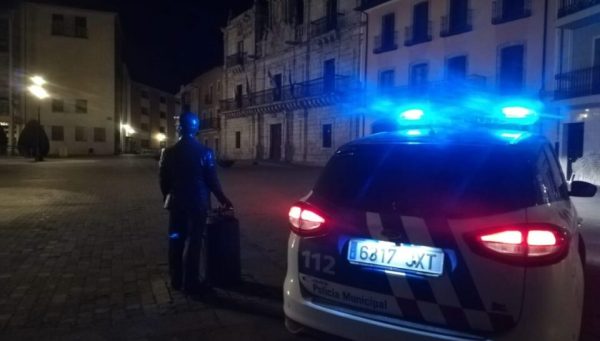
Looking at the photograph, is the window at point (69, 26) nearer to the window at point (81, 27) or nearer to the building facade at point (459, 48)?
the window at point (81, 27)

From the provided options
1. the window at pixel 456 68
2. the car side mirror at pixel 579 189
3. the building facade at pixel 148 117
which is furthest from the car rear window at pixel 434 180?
the building facade at pixel 148 117

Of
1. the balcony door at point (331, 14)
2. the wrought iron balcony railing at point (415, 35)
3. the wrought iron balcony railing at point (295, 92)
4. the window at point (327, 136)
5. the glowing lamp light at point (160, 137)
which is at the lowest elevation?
the window at point (327, 136)

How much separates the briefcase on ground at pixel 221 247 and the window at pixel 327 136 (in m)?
31.6

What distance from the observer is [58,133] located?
51.7 metres

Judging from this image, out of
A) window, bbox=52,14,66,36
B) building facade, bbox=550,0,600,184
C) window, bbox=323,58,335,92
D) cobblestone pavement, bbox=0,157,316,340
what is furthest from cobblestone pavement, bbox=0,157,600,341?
window, bbox=52,14,66,36

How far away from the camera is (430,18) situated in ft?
99.1

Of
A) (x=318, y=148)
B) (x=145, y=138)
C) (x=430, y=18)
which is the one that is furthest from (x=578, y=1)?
(x=145, y=138)

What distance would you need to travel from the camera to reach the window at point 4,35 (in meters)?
48.6

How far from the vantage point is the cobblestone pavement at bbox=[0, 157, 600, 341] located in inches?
168

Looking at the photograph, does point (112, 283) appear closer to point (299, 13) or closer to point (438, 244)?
point (438, 244)

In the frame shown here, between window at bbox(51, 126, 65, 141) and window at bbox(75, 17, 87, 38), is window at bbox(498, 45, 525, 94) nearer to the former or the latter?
window at bbox(75, 17, 87, 38)

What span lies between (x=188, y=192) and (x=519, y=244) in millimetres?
3050

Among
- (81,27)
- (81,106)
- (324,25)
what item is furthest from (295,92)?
(81,27)

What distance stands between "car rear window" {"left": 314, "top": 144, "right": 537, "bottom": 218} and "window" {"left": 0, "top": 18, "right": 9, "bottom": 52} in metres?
53.9
